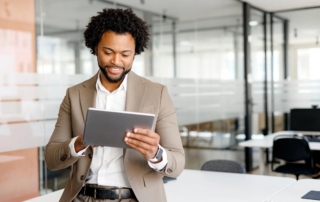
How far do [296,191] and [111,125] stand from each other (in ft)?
5.50

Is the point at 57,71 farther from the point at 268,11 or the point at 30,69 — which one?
the point at 268,11

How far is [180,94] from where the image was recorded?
4707 millimetres

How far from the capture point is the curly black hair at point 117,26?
146cm

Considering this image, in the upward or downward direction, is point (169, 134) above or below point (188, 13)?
below

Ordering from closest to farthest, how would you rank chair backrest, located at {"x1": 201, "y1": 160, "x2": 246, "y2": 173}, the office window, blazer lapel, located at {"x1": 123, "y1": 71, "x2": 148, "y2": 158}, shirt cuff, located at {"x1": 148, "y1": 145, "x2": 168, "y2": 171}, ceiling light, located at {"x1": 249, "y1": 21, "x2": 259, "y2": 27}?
shirt cuff, located at {"x1": 148, "y1": 145, "x2": 168, "y2": 171} → blazer lapel, located at {"x1": 123, "y1": 71, "x2": 148, "y2": 158} → chair backrest, located at {"x1": 201, "y1": 160, "x2": 246, "y2": 173} → ceiling light, located at {"x1": 249, "y1": 21, "x2": 259, "y2": 27} → the office window

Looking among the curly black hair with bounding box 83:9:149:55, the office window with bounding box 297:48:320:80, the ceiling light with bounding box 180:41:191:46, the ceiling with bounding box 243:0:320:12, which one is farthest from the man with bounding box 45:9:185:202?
the office window with bounding box 297:48:320:80

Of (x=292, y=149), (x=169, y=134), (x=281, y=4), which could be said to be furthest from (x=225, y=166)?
(x=281, y=4)

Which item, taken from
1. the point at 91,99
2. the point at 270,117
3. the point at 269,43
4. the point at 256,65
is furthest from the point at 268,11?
the point at 91,99

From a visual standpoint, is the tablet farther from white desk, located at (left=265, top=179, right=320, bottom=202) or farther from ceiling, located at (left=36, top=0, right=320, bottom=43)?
ceiling, located at (left=36, top=0, right=320, bottom=43)

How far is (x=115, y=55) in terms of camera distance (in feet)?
4.71

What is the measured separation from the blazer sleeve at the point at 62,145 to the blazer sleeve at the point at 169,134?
0.34 metres

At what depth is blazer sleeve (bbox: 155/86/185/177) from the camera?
143cm

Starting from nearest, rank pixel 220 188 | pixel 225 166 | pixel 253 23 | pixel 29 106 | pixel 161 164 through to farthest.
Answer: pixel 161 164 → pixel 220 188 → pixel 29 106 → pixel 225 166 → pixel 253 23

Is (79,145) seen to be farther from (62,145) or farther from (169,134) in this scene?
(169,134)
